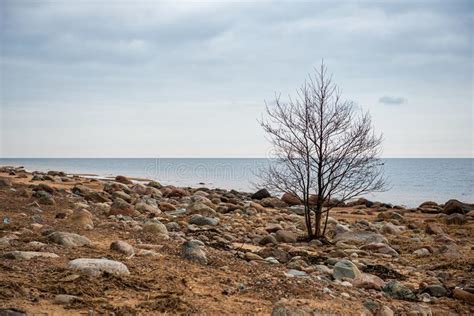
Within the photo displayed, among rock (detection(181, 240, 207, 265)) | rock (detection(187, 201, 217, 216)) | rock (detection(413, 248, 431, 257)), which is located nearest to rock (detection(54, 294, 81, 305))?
rock (detection(181, 240, 207, 265))

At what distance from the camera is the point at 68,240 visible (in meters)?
6.86

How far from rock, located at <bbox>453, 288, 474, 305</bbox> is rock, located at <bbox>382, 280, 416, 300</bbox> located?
2.04ft

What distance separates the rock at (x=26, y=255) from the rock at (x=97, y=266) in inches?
24.9

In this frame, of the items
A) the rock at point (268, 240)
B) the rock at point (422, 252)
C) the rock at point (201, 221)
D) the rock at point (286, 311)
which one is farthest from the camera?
the rock at point (201, 221)

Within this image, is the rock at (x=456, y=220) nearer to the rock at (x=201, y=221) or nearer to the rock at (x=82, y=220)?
the rock at (x=201, y=221)

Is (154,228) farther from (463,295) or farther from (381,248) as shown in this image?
(463,295)

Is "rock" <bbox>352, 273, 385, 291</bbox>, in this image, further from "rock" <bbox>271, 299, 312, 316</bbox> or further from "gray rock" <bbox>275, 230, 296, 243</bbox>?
"gray rock" <bbox>275, 230, 296, 243</bbox>

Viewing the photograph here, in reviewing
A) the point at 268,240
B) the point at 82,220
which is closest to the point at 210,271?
the point at 268,240

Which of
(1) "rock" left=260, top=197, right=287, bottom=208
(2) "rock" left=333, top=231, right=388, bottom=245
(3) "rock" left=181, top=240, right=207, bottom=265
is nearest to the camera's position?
(3) "rock" left=181, top=240, right=207, bottom=265

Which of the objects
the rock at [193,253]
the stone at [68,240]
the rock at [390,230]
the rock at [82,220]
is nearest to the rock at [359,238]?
the rock at [390,230]

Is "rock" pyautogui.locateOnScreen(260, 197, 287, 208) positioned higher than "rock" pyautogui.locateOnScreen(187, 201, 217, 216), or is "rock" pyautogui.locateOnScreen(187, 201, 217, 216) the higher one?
"rock" pyautogui.locateOnScreen(187, 201, 217, 216)

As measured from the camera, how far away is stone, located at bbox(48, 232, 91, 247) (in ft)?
22.2

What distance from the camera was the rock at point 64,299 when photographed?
14.6 ft

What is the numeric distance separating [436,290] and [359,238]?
471 cm
